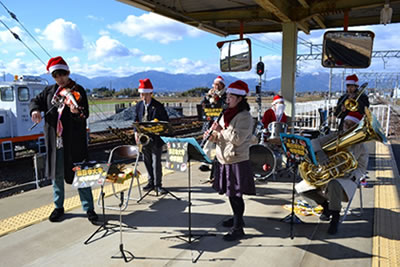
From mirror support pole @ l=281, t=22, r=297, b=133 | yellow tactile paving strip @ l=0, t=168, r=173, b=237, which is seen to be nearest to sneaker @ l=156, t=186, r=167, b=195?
yellow tactile paving strip @ l=0, t=168, r=173, b=237

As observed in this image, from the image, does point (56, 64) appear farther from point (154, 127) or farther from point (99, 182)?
point (99, 182)

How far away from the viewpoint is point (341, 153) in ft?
11.5

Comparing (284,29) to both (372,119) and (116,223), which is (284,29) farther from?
(116,223)

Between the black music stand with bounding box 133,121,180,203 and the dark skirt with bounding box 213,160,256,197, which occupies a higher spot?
the black music stand with bounding box 133,121,180,203

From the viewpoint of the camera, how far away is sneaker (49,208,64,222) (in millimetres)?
3941

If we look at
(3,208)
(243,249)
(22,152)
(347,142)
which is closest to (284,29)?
(347,142)

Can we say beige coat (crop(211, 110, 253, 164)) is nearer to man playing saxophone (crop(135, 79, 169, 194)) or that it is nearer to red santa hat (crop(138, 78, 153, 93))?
man playing saxophone (crop(135, 79, 169, 194))

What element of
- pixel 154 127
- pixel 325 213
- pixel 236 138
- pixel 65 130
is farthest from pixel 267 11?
pixel 65 130

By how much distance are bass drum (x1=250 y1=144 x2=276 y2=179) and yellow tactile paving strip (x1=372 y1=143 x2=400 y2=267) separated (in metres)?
A: 1.73

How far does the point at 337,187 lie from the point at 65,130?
3.50 meters

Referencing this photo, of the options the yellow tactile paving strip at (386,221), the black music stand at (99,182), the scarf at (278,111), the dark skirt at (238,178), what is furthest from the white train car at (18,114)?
the yellow tactile paving strip at (386,221)

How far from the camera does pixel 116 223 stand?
3.94 metres

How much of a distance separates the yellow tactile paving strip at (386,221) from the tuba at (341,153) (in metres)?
0.87

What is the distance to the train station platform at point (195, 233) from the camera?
9.96 ft
